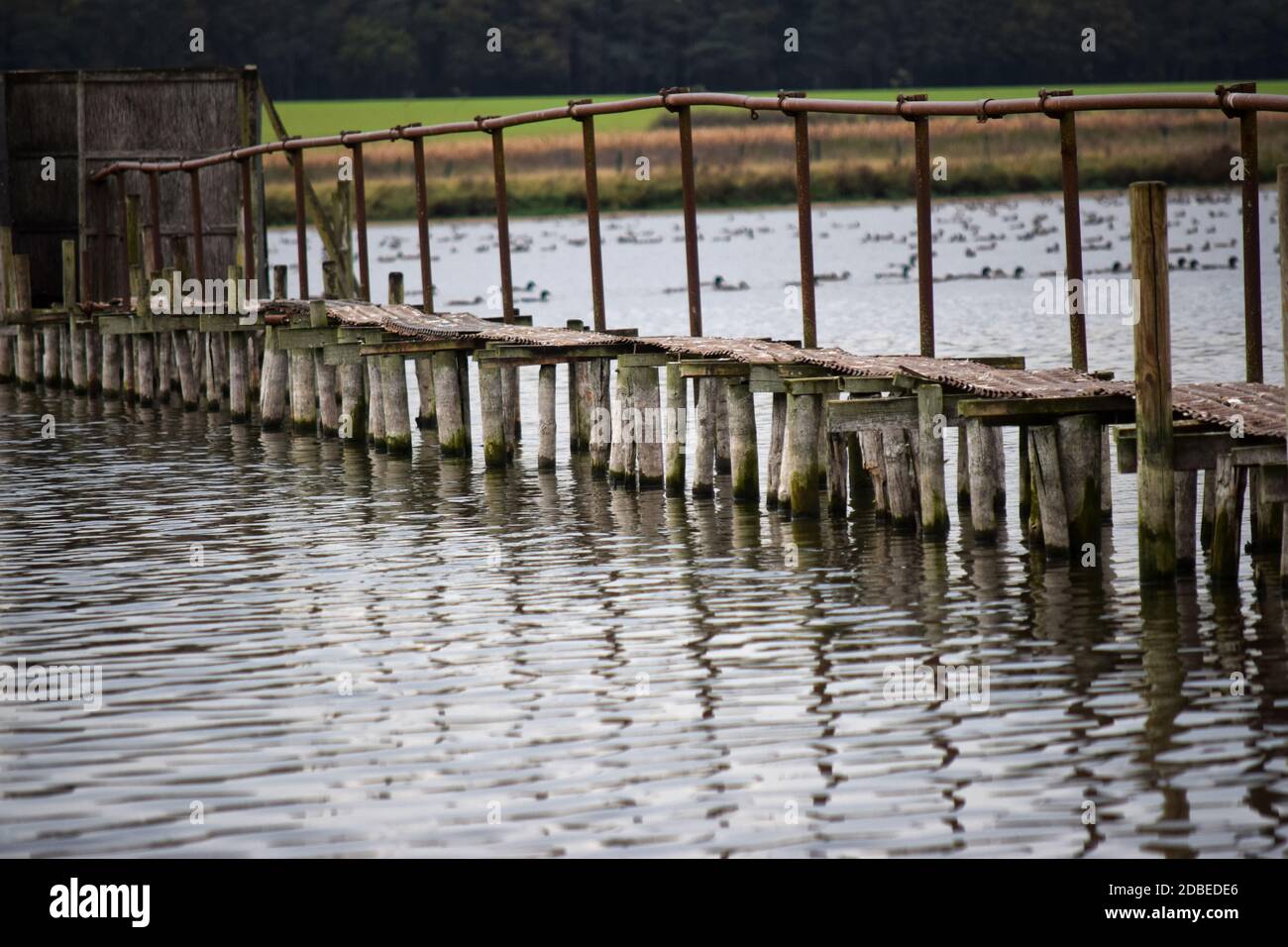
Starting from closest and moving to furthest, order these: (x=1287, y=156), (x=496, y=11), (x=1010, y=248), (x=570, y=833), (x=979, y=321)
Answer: (x=570, y=833), (x=979, y=321), (x=1010, y=248), (x=1287, y=156), (x=496, y=11)

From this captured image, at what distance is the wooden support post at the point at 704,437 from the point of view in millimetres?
16484

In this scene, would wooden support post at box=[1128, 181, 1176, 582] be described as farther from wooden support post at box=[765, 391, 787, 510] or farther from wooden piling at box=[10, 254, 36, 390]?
wooden piling at box=[10, 254, 36, 390]

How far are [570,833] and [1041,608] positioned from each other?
4.57m

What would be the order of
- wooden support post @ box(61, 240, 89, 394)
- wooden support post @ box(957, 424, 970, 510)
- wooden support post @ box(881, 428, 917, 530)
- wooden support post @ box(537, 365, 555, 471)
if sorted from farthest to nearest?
wooden support post @ box(61, 240, 89, 394) → wooden support post @ box(537, 365, 555, 471) → wooden support post @ box(957, 424, 970, 510) → wooden support post @ box(881, 428, 917, 530)

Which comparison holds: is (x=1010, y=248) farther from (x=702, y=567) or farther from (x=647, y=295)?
(x=702, y=567)

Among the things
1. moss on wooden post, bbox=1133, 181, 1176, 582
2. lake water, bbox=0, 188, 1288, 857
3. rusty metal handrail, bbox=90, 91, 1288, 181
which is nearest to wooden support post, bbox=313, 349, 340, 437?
rusty metal handrail, bbox=90, 91, 1288, 181

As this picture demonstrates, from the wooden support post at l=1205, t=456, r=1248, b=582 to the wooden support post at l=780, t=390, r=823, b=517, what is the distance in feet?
10.7

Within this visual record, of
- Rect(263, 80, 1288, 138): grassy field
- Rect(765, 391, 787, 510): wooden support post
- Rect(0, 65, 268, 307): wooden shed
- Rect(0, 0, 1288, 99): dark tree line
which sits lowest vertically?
Rect(765, 391, 787, 510): wooden support post

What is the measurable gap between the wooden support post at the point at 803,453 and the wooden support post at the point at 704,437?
47.7 inches

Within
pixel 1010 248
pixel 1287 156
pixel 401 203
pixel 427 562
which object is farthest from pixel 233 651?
pixel 401 203

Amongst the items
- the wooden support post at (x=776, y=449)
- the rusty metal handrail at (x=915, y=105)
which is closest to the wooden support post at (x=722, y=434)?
the wooden support post at (x=776, y=449)

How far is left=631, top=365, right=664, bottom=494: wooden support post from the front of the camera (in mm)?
16641

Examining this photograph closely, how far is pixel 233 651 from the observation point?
10977mm

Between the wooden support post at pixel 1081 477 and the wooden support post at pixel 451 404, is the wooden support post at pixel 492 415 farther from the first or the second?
the wooden support post at pixel 1081 477
